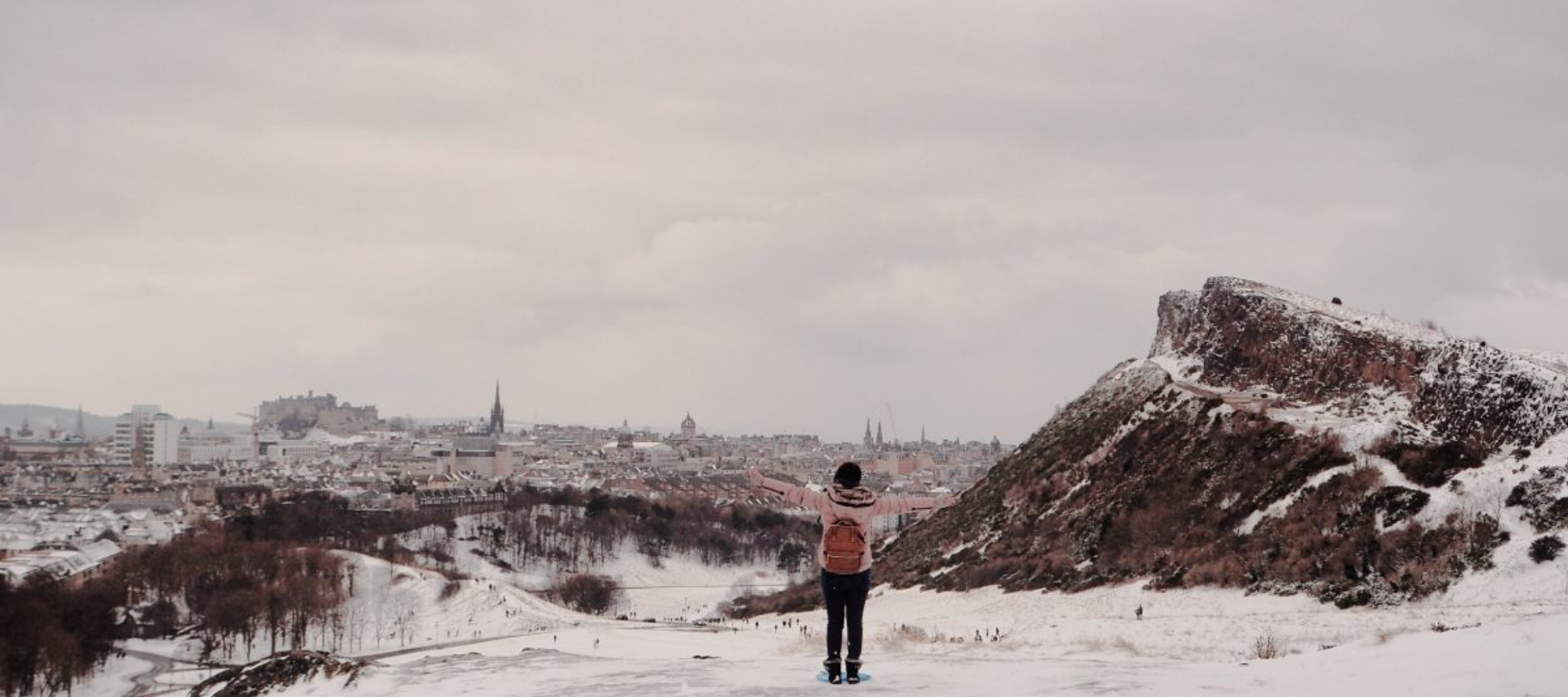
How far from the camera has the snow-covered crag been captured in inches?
721

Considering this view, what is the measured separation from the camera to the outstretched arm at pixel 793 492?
31.9 ft

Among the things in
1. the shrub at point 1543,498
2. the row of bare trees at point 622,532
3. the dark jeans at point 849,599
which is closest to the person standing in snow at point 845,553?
the dark jeans at point 849,599

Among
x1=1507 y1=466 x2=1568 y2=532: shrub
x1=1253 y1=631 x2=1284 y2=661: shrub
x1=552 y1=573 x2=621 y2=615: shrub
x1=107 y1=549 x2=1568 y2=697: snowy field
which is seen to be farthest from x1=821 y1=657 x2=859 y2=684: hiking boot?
x1=552 y1=573 x2=621 y2=615: shrub

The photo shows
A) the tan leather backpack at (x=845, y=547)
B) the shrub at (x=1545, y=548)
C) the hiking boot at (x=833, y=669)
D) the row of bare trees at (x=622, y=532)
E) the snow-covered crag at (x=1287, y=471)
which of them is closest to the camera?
the tan leather backpack at (x=845, y=547)

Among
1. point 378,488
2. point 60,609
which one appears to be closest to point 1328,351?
point 60,609

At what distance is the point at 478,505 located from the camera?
429 ft

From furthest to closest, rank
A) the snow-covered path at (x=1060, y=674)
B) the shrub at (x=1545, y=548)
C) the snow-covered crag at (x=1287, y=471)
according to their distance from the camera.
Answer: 1. the snow-covered crag at (x=1287, y=471)
2. the shrub at (x=1545, y=548)
3. the snow-covered path at (x=1060, y=674)

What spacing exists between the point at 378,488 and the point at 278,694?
159m

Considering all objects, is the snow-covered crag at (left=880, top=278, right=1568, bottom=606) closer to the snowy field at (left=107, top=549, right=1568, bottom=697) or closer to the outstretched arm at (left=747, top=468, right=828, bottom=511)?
the snowy field at (left=107, top=549, right=1568, bottom=697)

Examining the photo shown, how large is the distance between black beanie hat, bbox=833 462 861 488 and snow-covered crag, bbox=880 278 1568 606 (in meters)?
10.4

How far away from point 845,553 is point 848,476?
0.66m

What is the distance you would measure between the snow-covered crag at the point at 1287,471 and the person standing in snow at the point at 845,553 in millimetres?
10233

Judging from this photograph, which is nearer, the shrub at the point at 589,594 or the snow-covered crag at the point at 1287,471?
the snow-covered crag at the point at 1287,471

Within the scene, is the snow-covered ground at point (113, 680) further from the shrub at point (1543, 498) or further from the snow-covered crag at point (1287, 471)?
the shrub at point (1543, 498)
